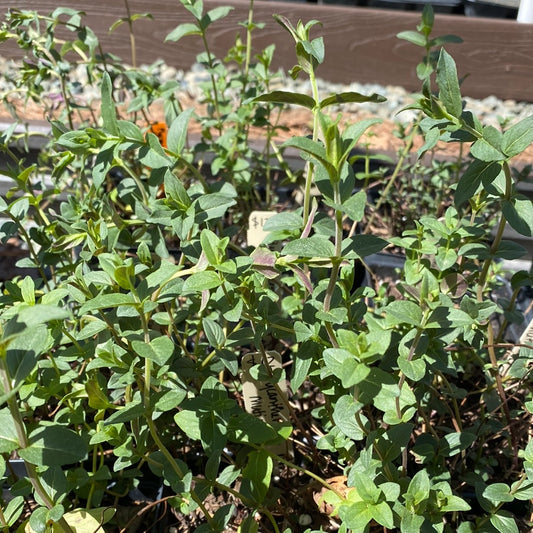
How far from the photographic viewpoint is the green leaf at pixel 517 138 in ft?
2.79

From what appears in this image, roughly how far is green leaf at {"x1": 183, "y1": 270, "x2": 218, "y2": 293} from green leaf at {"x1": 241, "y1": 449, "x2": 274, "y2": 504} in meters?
0.33

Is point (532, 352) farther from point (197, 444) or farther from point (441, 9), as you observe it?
point (441, 9)

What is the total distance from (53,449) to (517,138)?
766mm

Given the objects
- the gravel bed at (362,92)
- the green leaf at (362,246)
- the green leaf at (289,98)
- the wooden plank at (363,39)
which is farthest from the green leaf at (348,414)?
the wooden plank at (363,39)

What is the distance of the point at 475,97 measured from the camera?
11.7ft

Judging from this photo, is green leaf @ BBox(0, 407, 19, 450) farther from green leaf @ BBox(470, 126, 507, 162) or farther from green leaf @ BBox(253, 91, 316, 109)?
green leaf @ BBox(470, 126, 507, 162)

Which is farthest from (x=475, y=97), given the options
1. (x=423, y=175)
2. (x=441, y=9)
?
(x=423, y=175)

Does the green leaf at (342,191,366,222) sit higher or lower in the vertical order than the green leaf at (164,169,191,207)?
higher

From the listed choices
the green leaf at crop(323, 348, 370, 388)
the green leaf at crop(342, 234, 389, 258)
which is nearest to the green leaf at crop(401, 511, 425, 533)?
the green leaf at crop(323, 348, 370, 388)

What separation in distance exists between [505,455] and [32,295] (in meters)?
0.97

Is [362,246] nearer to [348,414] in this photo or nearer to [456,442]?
[348,414]

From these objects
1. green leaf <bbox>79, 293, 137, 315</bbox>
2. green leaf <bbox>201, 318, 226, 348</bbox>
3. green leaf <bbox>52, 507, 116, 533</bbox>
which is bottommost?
green leaf <bbox>52, 507, 116, 533</bbox>

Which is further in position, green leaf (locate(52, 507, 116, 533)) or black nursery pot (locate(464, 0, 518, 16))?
black nursery pot (locate(464, 0, 518, 16))

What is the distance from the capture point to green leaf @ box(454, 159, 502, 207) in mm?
870
